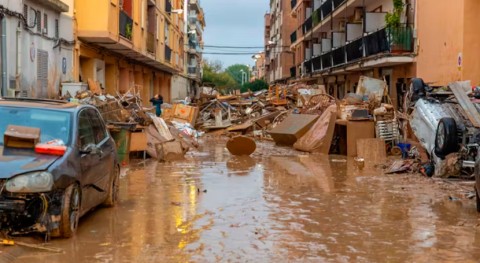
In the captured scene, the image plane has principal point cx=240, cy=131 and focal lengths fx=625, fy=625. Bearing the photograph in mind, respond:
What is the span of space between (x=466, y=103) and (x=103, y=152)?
310 inches

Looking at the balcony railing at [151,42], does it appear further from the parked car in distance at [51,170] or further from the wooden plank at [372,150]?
the parked car in distance at [51,170]

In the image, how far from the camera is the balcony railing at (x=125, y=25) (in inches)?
952

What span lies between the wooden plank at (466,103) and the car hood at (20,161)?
8.59 metres

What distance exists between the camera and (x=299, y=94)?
31.7m

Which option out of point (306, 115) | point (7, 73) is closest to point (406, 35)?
point (306, 115)

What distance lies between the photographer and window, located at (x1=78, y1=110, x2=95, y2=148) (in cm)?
792

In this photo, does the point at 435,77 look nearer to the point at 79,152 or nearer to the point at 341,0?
the point at 341,0

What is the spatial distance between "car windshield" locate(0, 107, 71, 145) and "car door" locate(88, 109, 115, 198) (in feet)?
2.36

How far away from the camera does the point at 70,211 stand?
704 cm

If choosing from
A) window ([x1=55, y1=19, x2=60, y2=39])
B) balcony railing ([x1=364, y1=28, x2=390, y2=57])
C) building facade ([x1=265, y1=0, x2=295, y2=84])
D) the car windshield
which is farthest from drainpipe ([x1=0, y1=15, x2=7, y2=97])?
building facade ([x1=265, y1=0, x2=295, y2=84])

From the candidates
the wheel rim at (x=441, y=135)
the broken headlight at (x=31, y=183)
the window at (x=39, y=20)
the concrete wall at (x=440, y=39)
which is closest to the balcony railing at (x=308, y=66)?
the concrete wall at (x=440, y=39)

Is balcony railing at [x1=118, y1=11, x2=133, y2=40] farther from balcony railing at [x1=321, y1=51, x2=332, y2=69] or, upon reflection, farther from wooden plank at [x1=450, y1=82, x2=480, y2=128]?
balcony railing at [x1=321, y1=51, x2=332, y2=69]

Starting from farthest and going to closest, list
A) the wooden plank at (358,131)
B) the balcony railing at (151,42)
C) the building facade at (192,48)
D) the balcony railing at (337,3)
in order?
1. the building facade at (192,48)
2. the balcony railing at (337,3)
3. the balcony railing at (151,42)
4. the wooden plank at (358,131)

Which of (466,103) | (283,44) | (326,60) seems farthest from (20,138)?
(283,44)
